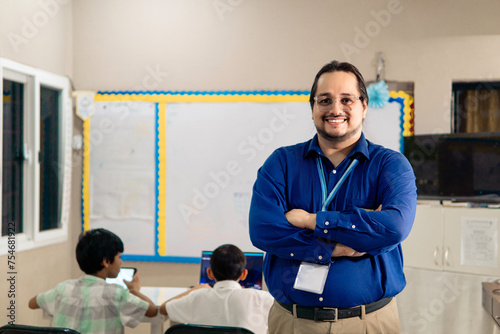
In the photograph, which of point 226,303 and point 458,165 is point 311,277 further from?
point 458,165

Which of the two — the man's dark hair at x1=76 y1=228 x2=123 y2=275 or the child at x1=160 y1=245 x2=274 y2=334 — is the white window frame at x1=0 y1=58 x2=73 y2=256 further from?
the child at x1=160 y1=245 x2=274 y2=334

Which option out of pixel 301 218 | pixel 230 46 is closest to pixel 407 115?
pixel 230 46

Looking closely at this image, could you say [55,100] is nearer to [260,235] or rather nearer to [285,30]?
[285,30]

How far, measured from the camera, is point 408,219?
1.63 m

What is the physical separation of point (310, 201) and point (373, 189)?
0.71 ft

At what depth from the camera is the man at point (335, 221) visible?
5.18 ft

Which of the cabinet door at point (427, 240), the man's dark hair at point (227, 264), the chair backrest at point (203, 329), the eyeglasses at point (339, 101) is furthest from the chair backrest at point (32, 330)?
the cabinet door at point (427, 240)

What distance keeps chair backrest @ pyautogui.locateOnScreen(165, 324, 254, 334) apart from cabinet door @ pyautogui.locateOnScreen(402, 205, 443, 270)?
205 centimetres

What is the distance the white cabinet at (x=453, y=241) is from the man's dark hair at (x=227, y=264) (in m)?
1.57

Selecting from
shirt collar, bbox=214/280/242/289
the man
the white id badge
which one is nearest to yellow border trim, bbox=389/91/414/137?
shirt collar, bbox=214/280/242/289

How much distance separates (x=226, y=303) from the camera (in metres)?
2.41

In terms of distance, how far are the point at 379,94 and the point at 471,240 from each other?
4.11 feet

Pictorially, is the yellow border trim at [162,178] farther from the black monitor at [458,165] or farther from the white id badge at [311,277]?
the white id badge at [311,277]

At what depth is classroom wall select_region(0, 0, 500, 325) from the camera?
3.76 m
